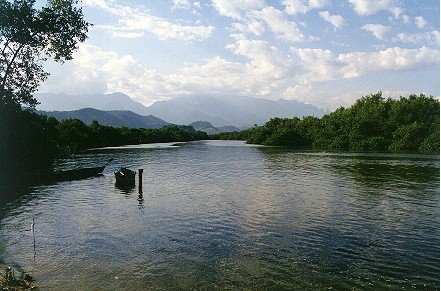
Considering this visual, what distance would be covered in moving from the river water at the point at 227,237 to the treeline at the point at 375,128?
89805 millimetres

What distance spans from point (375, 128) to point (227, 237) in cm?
13479

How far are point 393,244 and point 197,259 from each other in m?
11.5

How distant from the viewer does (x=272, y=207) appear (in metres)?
32.0

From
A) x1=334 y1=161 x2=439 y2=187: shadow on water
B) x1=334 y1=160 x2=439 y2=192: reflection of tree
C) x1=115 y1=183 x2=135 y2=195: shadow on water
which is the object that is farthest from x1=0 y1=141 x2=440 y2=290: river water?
x1=334 y1=161 x2=439 y2=187: shadow on water

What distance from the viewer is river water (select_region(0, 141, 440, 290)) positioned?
16.9 metres

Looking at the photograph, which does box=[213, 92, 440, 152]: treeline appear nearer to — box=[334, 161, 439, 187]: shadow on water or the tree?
box=[334, 161, 439, 187]: shadow on water

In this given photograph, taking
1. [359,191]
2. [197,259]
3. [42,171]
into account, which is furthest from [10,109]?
[359,191]

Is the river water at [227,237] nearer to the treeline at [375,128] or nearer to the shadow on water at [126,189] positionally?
the shadow on water at [126,189]

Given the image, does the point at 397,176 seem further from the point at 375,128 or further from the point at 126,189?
the point at 375,128

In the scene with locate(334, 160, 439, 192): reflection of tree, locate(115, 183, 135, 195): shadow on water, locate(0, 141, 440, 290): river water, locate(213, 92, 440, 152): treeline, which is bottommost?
locate(0, 141, 440, 290): river water

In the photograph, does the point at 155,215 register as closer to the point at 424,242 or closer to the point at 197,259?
the point at 197,259

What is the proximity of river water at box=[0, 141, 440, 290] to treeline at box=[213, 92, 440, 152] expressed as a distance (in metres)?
89.8

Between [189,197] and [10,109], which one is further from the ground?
[10,109]

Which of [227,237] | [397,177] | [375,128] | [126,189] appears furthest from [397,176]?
[375,128]
